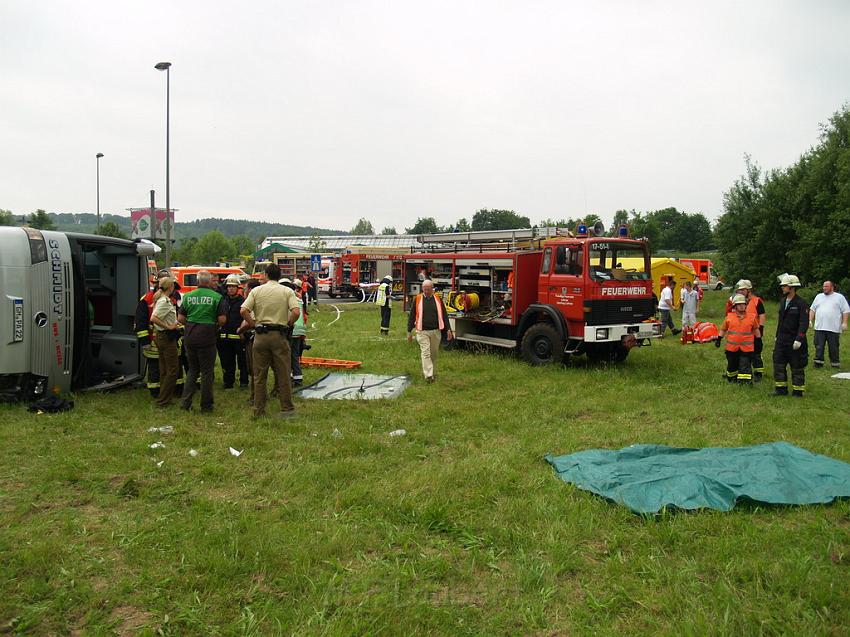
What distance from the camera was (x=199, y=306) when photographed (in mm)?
7730

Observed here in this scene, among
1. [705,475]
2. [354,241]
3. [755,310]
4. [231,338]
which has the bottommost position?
[705,475]

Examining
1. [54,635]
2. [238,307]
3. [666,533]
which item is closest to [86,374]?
[238,307]

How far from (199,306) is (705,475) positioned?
5.77 meters

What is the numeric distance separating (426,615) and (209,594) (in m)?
1.25

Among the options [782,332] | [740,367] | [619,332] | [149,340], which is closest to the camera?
[149,340]

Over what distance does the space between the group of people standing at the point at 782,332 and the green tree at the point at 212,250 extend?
7450 centimetres

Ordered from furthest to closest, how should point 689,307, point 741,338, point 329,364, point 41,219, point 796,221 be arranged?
point 41,219 → point 796,221 → point 689,307 → point 329,364 → point 741,338

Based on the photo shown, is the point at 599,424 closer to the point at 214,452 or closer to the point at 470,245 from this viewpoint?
the point at 214,452

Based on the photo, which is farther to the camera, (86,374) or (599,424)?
(86,374)

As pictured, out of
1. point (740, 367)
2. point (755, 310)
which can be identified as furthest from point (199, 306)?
point (755, 310)

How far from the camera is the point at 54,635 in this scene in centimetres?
330

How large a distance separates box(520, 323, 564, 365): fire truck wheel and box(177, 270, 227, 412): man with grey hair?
585 cm

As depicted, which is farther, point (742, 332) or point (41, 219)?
point (41, 219)

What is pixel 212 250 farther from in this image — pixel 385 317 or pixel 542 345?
pixel 542 345
